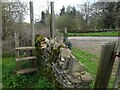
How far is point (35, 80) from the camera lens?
3807mm

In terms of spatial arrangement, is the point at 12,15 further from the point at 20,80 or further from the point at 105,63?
the point at 105,63

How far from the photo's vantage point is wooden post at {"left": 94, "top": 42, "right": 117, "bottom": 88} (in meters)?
1.31

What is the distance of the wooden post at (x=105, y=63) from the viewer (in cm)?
131

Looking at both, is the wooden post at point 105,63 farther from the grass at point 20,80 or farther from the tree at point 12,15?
the tree at point 12,15

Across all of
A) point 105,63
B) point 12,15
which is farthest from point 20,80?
point 105,63

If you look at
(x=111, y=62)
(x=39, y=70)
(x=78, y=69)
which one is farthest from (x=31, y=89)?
(x=111, y=62)

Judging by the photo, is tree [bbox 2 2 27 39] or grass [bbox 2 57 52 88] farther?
tree [bbox 2 2 27 39]

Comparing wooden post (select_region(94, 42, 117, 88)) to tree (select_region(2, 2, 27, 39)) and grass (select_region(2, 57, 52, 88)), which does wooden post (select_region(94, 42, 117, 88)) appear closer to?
grass (select_region(2, 57, 52, 88))

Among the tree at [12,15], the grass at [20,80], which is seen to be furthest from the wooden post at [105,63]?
the tree at [12,15]

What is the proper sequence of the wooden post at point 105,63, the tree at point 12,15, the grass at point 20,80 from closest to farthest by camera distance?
the wooden post at point 105,63 < the grass at point 20,80 < the tree at point 12,15

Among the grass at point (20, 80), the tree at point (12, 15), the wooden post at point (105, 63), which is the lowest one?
the grass at point (20, 80)

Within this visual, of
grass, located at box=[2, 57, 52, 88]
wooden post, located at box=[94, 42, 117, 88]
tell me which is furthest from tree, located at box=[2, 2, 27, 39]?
wooden post, located at box=[94, 42, 117, 88]

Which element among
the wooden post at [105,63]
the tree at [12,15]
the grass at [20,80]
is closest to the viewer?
the wooden post at [105,63]

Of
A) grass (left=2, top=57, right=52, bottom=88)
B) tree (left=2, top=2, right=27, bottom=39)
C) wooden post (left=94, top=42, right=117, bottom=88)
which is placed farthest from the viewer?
tree (left=2, top=2, right=27, bottom=39)
